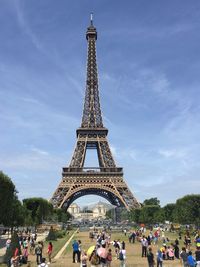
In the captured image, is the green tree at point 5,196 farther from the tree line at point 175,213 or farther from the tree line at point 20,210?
the tree line at point 175,213

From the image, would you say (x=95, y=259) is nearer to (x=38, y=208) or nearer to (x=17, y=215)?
(x=17, y=215)

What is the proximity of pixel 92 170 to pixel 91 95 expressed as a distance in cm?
2241

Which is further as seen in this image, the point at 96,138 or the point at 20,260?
the point at 96,138

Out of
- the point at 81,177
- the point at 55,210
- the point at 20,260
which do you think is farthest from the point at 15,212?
the point at 20,260

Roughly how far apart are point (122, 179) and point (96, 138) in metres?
15.1

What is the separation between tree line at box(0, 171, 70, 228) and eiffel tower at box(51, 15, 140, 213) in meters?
4.88

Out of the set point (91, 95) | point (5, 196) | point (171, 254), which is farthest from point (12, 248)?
point (91, 95)

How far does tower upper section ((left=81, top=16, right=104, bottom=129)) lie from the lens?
12294cm

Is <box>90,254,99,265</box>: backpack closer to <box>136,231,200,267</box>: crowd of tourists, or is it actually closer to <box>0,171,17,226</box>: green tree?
<box>136,231,200,267</box>: crowd of tourists

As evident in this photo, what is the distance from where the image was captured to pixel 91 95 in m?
123

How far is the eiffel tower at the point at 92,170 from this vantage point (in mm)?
109312

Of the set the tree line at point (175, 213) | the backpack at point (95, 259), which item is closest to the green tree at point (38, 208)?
the tree line at point (175, 213)

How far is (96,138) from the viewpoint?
120 m

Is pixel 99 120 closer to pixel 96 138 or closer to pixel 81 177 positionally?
pixel 96 138
